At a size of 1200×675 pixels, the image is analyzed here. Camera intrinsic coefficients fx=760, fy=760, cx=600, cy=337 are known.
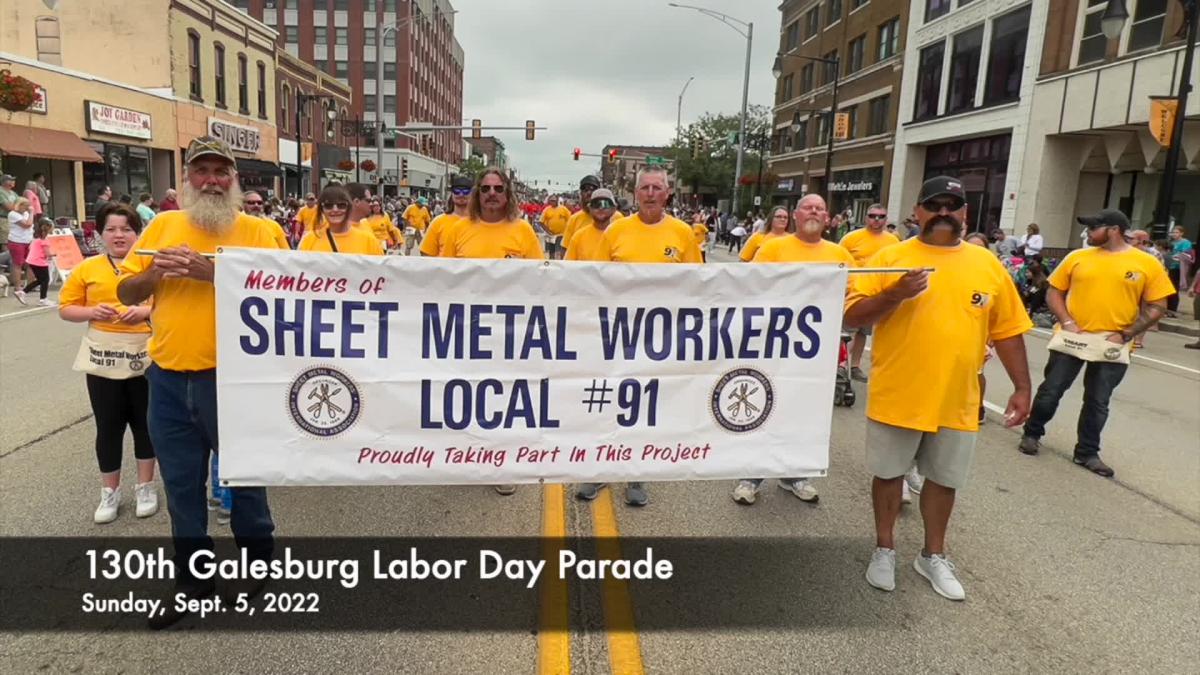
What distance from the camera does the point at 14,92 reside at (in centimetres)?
1808

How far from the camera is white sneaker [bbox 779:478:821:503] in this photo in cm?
482

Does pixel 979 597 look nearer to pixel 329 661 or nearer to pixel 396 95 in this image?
pixel 329 661

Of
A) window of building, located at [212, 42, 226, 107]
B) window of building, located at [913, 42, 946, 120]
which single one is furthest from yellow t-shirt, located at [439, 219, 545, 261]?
window of building, located at [212, 42, 226, 107]

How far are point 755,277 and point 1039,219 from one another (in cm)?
2320

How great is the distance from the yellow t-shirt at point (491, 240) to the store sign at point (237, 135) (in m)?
28.4

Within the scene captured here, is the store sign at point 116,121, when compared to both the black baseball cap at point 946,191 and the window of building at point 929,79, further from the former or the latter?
the window of building at point 929,79

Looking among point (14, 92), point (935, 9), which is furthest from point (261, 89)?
point (935, 9)

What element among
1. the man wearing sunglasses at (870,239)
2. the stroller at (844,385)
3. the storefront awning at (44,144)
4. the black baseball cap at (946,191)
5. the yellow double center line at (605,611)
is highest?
the storefront awning at (44,144)

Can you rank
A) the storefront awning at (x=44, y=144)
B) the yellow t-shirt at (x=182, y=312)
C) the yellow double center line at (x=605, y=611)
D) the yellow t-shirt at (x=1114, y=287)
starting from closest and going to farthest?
the yellow double center line at (x=605, y=611)
the yellow t-shirt at (x=182, y=312)
the yellow t-shirt at (x=1114, y=287)
the storefront awning at (x=44, y=144)

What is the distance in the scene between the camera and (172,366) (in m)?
3.13

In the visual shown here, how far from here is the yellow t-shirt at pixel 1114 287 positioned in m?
5.62

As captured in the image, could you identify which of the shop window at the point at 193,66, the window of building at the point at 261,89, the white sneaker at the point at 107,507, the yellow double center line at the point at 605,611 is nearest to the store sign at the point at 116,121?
the shop window at the point at 193,66

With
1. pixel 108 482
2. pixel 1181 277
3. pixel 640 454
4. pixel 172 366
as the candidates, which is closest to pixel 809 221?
pixel 640 454

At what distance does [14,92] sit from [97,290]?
1892 centimetres
